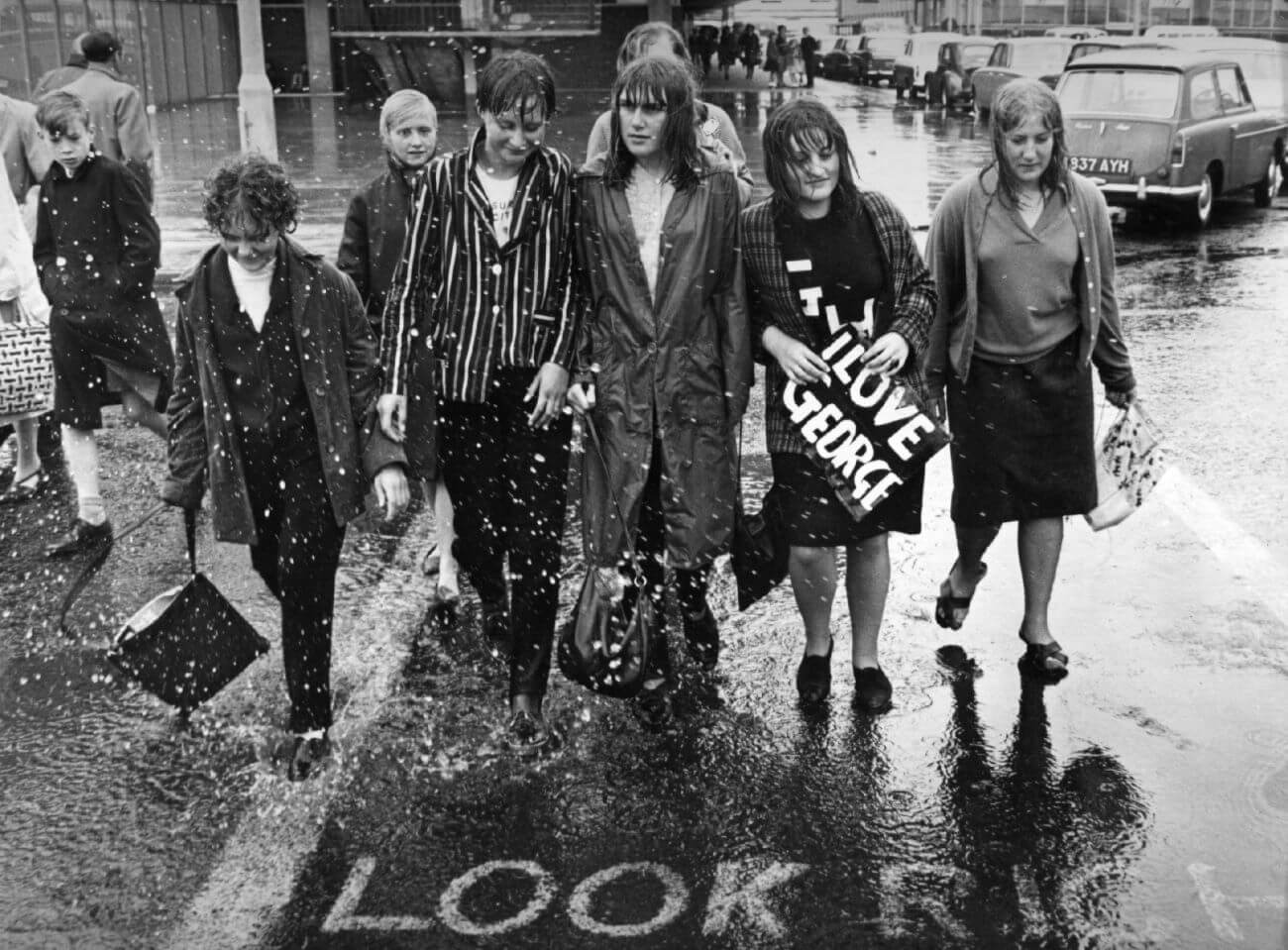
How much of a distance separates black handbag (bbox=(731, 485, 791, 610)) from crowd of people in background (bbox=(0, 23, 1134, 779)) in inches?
2.9

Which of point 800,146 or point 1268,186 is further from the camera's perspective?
point 1268,186

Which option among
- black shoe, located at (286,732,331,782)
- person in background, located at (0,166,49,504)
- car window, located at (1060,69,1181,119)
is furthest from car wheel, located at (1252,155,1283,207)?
black shoe, located at (286,732,331,782)

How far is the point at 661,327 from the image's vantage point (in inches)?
171

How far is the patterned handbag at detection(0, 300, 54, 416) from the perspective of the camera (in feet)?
20.5

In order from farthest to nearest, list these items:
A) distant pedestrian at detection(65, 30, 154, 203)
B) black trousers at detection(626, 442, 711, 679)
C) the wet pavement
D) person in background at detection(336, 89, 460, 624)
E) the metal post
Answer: the metal post, distant pedestrian at detection(65, 30, 154, 203), person in background at detection(336, 89, 460, 624), black trousers at detection(626, 442, 711, 679), the wet pavement

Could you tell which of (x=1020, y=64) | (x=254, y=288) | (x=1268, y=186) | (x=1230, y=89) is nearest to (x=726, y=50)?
(x=1020, y=64)

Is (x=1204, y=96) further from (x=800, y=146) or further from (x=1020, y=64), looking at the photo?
(x=1020, y=64)

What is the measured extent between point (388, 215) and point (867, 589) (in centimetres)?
214

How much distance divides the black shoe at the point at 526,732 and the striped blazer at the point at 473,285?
3.08 feet

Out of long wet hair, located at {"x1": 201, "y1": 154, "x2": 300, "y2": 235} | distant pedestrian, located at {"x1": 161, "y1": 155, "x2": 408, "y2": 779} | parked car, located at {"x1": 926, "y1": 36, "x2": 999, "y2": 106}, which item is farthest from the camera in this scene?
parked car, located at {"x1": 926, "y1": 36, "x2": 999, "y2": 106}

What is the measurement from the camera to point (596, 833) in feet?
13.0

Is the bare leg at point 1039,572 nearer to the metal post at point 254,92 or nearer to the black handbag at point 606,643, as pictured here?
the black handbag at point 606,643

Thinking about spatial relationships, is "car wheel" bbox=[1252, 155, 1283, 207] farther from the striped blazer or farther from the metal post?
the striped blazer

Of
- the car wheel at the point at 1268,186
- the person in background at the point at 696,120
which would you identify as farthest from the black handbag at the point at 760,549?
the car wheel at the point at 1268,186
